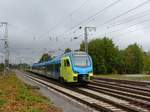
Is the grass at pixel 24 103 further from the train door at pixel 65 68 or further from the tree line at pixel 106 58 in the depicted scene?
the tree line at pixel 106 58

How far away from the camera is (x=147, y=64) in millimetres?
122312

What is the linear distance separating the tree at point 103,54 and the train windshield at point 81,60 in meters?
54.2

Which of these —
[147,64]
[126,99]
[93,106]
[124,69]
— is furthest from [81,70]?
[147,64]

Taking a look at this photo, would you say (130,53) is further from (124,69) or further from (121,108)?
(121,108)

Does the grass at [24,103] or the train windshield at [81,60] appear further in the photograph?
the train windshield at [81,60]

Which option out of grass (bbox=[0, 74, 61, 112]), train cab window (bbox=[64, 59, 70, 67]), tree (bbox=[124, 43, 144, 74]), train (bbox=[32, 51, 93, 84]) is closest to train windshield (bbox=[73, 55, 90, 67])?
train (bbox=[32, 51, 93, 84])

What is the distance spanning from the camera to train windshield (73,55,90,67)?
3303 centimetres

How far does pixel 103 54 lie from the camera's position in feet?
304

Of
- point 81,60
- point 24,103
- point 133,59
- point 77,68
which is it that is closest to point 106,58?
point 133,59

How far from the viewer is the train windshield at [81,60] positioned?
33.0 meters

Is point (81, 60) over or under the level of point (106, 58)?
under

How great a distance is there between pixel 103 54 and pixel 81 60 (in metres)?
59.5

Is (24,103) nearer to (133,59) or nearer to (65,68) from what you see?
(65,68)

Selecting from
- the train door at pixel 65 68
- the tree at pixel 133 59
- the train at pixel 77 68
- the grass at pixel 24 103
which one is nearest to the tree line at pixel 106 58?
the tree at pixel 133 59
